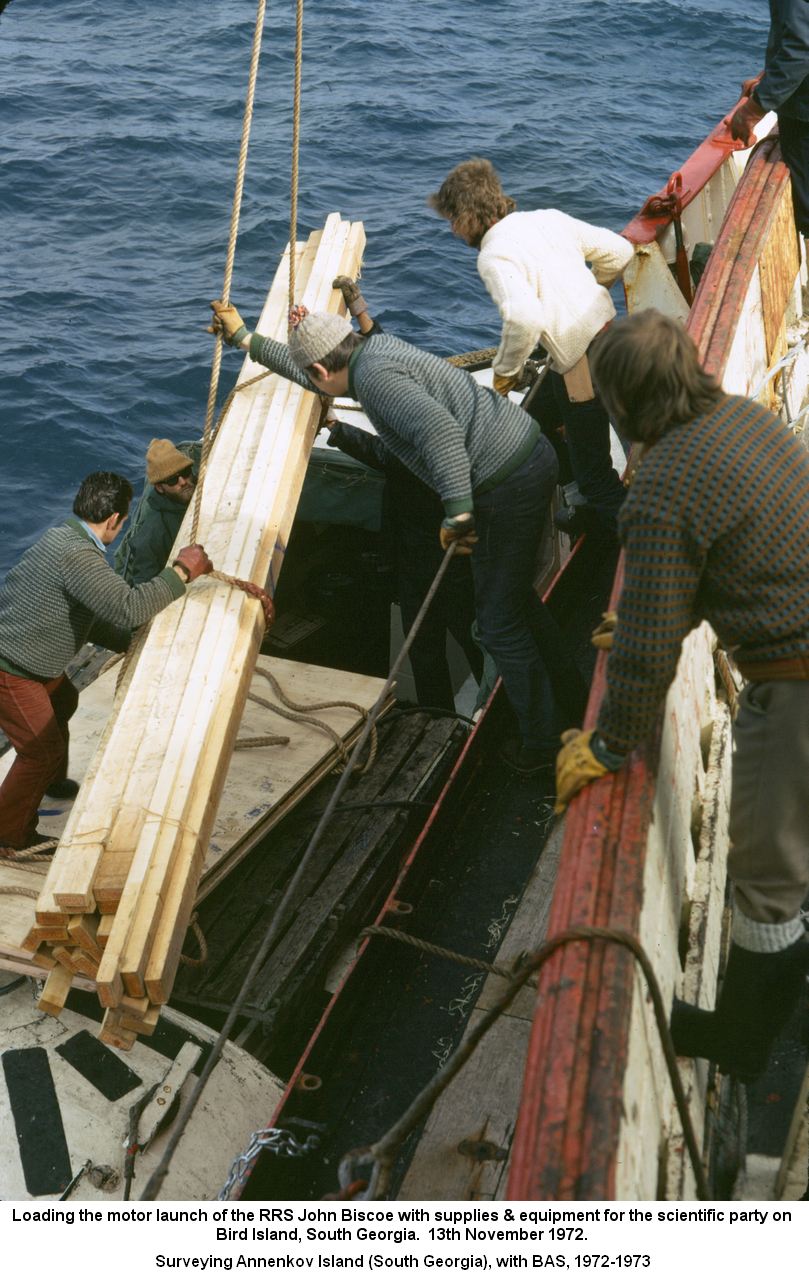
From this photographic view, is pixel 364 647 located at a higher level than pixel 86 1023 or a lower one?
higher

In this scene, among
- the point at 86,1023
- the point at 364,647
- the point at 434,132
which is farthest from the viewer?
the point at 434,132

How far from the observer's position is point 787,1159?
3549 mm

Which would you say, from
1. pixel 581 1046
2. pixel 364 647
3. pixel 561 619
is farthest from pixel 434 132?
pixel 581 1046

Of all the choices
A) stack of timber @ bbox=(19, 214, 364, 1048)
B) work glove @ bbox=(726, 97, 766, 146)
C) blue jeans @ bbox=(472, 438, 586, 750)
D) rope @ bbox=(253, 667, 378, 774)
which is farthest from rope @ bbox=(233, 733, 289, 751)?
work glove @ bbox=(726, 97, 766, 146)

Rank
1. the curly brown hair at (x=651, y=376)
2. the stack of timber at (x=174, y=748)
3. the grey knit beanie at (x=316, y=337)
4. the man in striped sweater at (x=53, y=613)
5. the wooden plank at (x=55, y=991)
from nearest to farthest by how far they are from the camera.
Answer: the curly brown hair at (x=651, y=376) → the stack of timber at (x=174, y=748) → the wooden plank at (x=55, y=991) → the grey knit beanie at (x=316, y=337) → the man in striped sweater at (x=53, y=613)

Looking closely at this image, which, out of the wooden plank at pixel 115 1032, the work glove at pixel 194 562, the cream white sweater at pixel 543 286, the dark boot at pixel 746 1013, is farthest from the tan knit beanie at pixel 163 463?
the dark boot at pixel 746 1013

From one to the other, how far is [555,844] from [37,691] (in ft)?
8.61

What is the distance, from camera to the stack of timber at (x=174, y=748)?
4375 millimetres

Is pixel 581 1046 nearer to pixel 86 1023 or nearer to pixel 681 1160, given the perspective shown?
pixel 681 1160

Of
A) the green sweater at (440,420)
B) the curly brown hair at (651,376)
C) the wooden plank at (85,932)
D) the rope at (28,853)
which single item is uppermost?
the green sweater at (440,420)

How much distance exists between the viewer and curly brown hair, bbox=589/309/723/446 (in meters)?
2.89

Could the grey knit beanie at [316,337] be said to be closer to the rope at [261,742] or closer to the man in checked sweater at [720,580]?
the man in checked sweater at [720,580]

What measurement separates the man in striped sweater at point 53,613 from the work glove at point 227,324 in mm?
853
